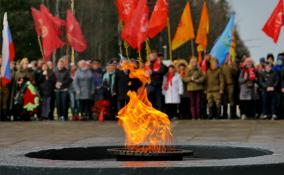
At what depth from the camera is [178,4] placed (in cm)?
5084

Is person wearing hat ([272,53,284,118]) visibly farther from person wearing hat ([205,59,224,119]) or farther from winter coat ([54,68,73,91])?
winter coat ([54,68,73,91])

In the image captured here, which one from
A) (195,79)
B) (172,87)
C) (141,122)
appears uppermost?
(195,79)

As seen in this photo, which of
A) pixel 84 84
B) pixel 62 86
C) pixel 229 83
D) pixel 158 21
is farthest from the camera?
pixel 158 21

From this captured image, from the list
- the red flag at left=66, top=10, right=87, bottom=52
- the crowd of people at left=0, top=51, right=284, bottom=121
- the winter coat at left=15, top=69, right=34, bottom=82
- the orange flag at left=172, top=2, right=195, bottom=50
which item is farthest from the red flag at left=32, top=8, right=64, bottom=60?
the orange flag at left=172, top=2, right=195, bottom=50

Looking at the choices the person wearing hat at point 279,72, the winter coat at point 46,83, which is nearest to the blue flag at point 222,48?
the person wearing hat at point 279,72

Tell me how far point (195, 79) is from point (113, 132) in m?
4.59

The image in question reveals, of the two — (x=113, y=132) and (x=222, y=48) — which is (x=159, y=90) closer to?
(x=113, y=132)

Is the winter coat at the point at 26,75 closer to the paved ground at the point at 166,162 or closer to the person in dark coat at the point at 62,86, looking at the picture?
the person in dark coat at the point at 62,86

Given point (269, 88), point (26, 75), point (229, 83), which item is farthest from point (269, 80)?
point (26, 75)

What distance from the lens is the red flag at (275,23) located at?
23672 millimetres

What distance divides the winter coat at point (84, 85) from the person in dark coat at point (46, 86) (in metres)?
0.77

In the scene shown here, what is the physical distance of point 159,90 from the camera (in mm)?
A: 21844

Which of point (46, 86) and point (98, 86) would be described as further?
point (46, 86)

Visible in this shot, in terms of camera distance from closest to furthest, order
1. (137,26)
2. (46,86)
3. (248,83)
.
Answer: (248,83)
(137,26)
(46,86)
